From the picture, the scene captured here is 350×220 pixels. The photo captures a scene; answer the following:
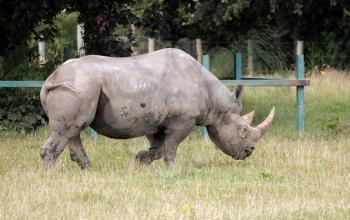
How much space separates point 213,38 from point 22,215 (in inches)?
1073

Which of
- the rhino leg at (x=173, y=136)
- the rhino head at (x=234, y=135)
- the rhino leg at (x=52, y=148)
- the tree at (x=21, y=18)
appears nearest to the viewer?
the rhino leg at (x=52, y=148)

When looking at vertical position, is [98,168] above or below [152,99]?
below

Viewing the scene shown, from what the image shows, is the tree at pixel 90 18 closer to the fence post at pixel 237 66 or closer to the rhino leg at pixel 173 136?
the fence post at pixel 237 66

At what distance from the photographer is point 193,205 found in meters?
8.47

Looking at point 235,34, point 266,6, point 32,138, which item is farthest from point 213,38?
point 32,138

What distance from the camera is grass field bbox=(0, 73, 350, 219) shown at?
823cm

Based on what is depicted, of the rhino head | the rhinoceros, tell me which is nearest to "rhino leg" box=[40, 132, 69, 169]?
the rhinoceros

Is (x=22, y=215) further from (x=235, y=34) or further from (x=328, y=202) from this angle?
(x=235, y=34)

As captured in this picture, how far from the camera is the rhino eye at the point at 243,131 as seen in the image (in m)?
12.1

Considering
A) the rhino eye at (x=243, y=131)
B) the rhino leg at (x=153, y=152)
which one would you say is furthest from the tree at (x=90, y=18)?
the rhino eye at (x=243, y=131)

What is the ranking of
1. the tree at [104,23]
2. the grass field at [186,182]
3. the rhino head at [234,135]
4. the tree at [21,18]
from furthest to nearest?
the tree at [104,23] → the tree at [21,18] → the rhino head at [234,135] → the grass field at [186,182]

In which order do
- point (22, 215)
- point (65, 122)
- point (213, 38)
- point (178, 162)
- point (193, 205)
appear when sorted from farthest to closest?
point (213, 38) → point (178, 162) → point (65, 122) → point (193, 205) → point (22, 215)

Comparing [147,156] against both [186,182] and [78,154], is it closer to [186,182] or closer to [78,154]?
[78,154]

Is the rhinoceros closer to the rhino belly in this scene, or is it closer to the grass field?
the rhino belly
